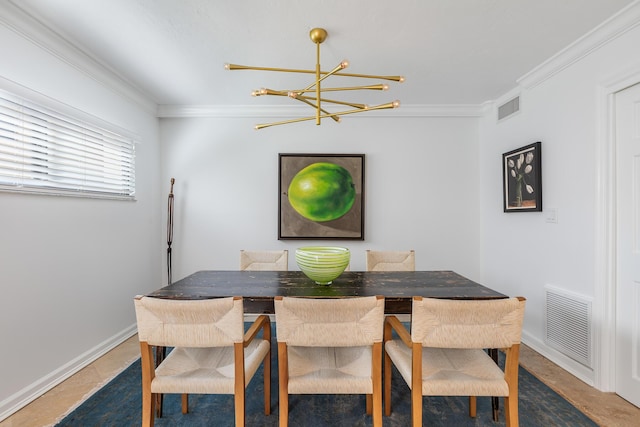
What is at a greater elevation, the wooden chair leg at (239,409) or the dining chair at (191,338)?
the dining chair at (191,338)

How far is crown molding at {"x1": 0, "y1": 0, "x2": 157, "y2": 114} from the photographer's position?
1774mm

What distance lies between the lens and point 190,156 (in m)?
3.43

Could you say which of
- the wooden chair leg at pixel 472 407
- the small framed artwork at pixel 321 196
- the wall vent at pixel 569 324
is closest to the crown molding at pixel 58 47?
the small framed artwork at pixel 321 196

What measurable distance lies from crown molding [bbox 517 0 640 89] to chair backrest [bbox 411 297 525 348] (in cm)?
196

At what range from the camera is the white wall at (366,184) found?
342 cm

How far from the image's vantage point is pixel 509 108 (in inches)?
117

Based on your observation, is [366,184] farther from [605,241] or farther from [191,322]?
[191,322]

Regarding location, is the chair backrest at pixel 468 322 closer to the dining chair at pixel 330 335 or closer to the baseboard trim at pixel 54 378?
the dining chair at pixel 330 335

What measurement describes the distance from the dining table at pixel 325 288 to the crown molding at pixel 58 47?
185cm

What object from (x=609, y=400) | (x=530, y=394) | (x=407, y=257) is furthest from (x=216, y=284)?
(x=609, y=400)

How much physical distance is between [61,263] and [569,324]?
385 cm

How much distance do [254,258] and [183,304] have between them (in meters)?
1.39

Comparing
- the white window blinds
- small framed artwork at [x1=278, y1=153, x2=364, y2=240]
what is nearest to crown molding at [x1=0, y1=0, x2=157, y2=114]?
the white window blinds

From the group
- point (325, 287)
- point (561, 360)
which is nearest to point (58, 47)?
point (325, 287)
